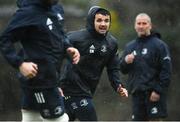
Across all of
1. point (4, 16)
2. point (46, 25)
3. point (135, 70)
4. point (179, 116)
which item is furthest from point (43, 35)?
point (179, 116)

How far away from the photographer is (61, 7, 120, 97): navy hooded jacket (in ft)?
24.3

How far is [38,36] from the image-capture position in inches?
209

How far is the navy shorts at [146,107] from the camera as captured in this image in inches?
336

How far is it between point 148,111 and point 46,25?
11.8ft

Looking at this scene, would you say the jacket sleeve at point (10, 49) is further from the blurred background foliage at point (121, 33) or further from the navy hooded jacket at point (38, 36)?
the blurred background foliage at point (121, 33)

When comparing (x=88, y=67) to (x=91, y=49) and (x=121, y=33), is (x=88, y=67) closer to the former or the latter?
(x=91, y=49)

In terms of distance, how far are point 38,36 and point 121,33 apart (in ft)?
20.9

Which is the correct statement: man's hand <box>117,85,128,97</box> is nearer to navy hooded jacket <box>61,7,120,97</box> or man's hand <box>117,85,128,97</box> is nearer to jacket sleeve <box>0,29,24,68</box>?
navy hooded jacket <box>61,7,120,97</box>

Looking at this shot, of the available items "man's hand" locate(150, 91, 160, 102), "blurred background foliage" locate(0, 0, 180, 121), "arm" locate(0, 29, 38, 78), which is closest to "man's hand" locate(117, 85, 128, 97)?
"man's hand" locate(150, 91, 160, 102)

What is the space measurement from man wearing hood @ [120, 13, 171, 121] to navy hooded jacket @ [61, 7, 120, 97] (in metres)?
1.03

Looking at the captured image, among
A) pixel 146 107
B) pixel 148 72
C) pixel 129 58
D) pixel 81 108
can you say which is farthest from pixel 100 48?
pixel 146 107

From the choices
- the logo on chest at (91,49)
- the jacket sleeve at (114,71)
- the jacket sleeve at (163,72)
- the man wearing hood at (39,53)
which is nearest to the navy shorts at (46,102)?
the man wearing hood at (39,53)

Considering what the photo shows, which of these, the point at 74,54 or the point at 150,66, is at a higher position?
the point at 74,54

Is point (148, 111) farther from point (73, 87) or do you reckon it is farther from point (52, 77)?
point (52, 77)
